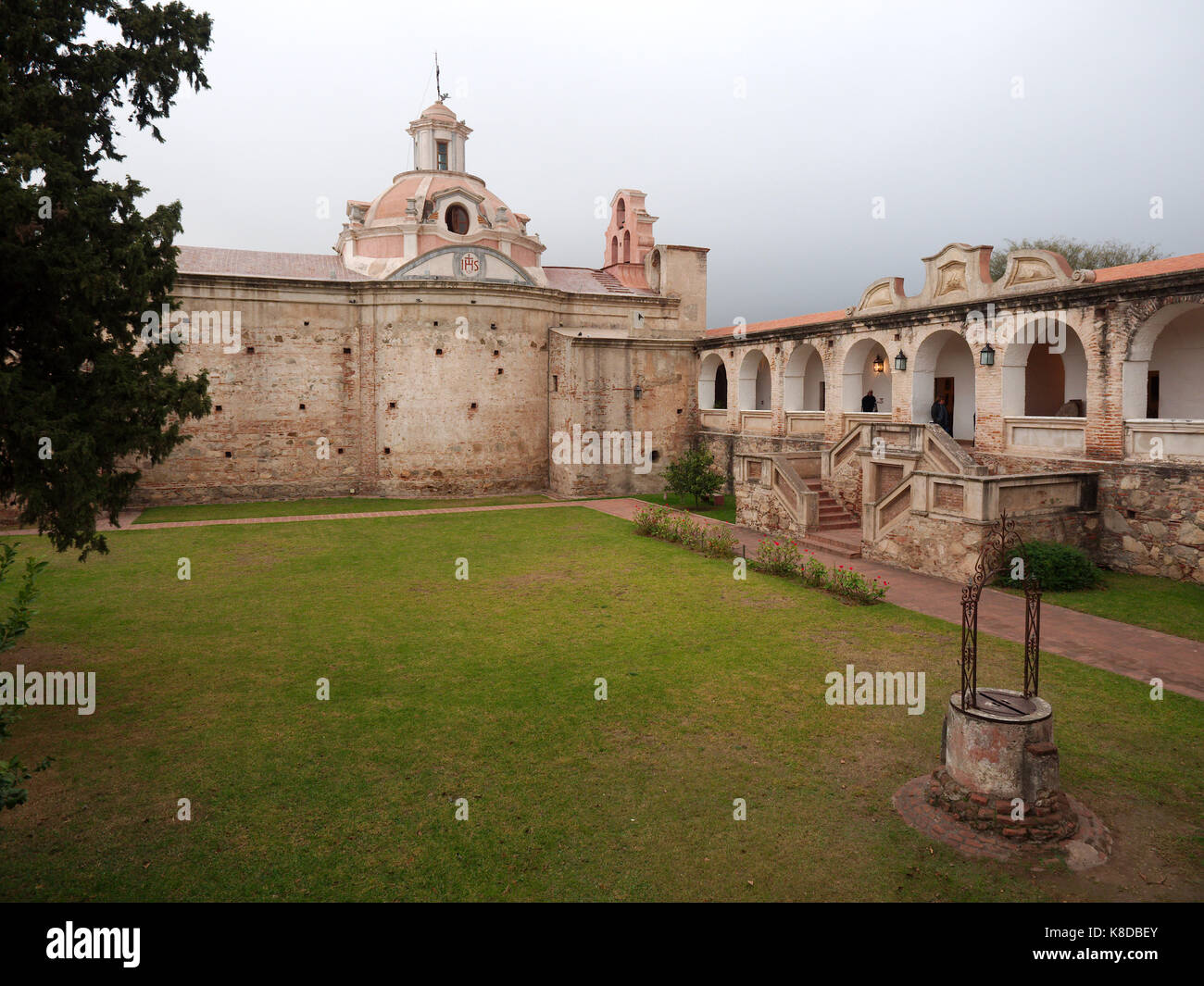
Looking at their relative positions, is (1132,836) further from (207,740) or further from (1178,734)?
(207,740)

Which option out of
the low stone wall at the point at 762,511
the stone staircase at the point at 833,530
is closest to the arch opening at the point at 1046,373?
the stone staircase at the point at 833,530

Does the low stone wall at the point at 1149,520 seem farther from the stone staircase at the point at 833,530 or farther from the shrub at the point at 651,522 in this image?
the shrub at the point at 651,522

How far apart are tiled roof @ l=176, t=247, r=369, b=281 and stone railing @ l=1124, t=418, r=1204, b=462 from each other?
24607 millimetres

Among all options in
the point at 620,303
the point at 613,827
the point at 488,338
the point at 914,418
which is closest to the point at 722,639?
the point at 613,827

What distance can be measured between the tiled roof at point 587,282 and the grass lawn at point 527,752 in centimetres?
2148

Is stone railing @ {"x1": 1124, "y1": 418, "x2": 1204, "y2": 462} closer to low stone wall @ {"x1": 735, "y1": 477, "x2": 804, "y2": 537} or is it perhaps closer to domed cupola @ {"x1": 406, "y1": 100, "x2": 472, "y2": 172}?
low stone wall @ {"x1": 735, "y1": 477, "x2": 804, "y2": 537}

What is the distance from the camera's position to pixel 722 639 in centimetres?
1141

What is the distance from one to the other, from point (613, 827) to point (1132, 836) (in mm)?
4200

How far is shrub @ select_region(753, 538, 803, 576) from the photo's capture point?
50.0 feet

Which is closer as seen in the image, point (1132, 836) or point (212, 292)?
point (1132, 836)

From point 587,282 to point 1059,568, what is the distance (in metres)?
25.2

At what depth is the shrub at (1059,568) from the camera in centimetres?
1393

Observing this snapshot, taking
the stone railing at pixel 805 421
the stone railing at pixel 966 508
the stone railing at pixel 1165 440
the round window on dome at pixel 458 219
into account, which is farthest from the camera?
the round window on dome at pixel 458 219

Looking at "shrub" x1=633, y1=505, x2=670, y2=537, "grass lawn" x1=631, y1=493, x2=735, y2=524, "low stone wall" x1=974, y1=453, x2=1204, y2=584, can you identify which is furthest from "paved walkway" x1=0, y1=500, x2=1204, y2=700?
"grass lawn" x1=631, y1=493, x2=735, y2=524
